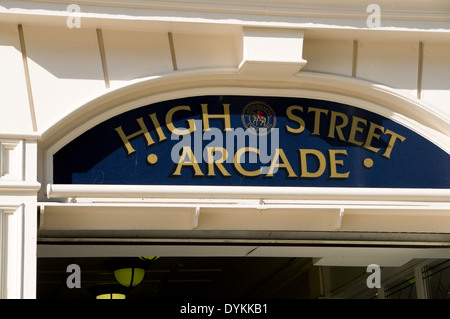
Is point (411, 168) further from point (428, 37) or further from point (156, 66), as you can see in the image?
point (156, 66)

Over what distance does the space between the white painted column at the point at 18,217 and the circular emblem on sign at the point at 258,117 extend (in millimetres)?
1745

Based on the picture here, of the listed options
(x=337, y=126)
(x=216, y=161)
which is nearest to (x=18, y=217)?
(x=216, y=161)

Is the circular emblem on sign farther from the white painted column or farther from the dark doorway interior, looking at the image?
the dark doorway interior

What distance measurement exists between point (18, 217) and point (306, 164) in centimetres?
234

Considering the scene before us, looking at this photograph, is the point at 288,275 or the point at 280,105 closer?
the point at 280,105

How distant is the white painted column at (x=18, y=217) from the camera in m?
5.99

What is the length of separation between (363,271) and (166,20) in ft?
16.4

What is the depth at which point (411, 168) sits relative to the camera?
705 cm

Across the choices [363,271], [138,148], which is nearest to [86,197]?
[138,148]

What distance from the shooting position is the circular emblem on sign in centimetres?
693

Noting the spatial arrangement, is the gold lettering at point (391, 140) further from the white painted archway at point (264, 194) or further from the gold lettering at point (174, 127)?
the gold lettering at point (174, 127)

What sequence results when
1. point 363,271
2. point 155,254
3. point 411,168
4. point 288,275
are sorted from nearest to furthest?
point 411,168 < point 155,254 < point 363,271 < point 288,275

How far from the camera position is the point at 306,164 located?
6895mm

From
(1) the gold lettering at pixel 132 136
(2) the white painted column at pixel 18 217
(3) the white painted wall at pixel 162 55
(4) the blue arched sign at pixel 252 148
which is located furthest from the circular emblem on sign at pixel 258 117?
(2) the white painted column at pixel 18 217
